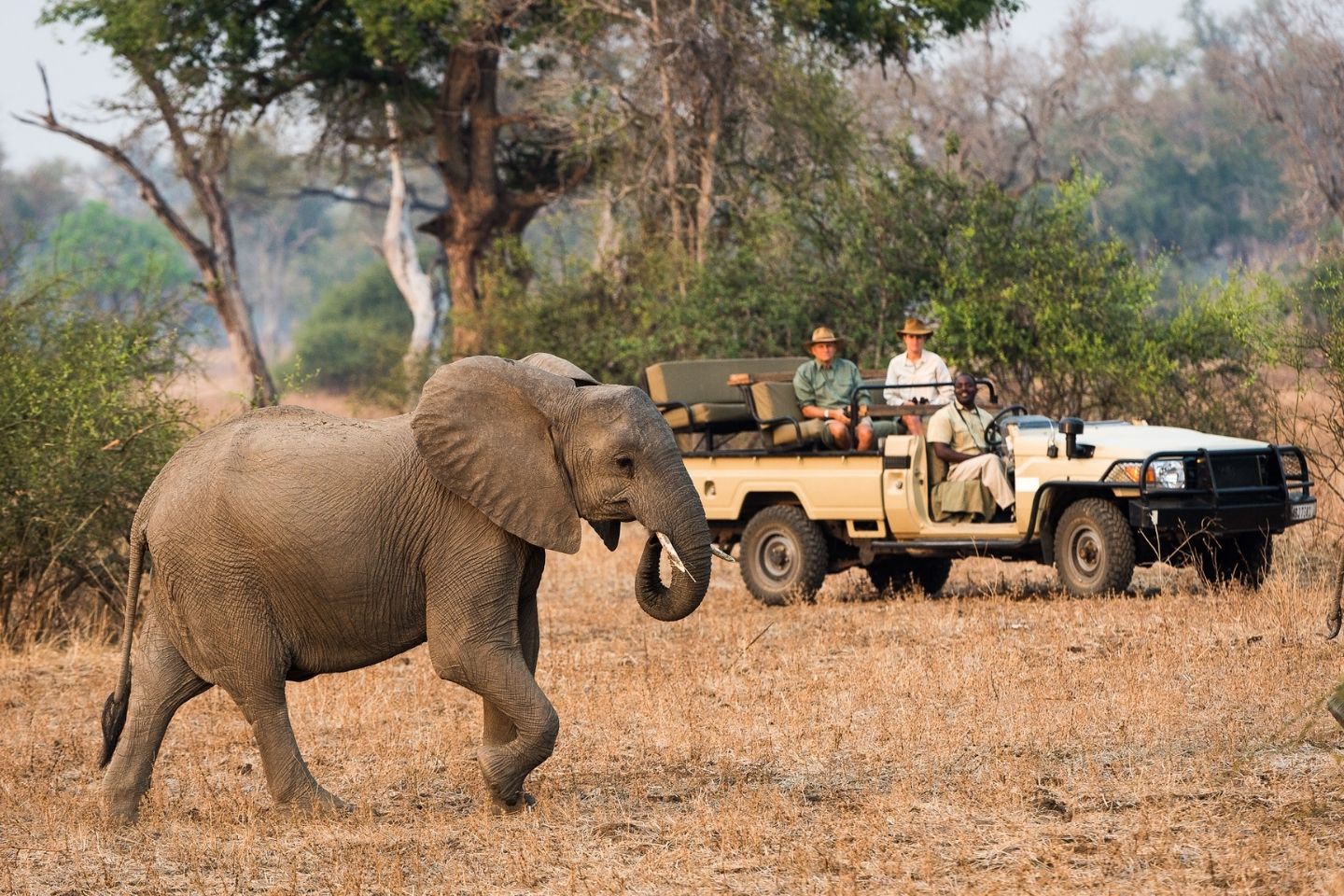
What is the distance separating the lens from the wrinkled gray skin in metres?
7.46

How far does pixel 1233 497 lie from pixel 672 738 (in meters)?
5.20

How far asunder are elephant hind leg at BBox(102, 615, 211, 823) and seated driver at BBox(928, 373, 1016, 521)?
6926 mm

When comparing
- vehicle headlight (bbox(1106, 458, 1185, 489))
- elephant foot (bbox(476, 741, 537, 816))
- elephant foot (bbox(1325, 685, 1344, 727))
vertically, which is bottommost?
elephant foot (bbox(476, 741, 537, 816))

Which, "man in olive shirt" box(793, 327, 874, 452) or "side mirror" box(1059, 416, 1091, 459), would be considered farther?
"man in olive shirt" box(793, 327, 874, 452)

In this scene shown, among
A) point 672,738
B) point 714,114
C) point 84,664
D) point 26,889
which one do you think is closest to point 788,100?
point 714,114

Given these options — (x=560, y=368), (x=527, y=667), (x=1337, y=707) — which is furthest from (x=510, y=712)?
(x=1337, y=707)

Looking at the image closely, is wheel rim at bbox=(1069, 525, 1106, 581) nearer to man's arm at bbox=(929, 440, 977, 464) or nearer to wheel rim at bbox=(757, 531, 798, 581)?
man's arm at bbox=(929, 440, 977, 464)

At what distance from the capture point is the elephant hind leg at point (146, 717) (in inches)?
312

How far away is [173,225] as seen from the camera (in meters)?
31.6

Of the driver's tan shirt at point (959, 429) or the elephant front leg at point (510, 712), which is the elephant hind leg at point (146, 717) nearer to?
the elephant front leg at point (510, 712)

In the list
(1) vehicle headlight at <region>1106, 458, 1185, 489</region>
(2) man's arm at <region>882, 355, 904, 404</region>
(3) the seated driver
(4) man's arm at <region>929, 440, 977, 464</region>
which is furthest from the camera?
(2) man's arm at <region>882, 355, 904, 404</region>

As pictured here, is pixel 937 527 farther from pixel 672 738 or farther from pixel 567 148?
pixel 567 148

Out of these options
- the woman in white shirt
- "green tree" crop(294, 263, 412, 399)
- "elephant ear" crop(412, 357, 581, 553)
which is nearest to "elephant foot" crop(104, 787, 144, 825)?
"elephant ear" crop(412, 357, 581, 553)

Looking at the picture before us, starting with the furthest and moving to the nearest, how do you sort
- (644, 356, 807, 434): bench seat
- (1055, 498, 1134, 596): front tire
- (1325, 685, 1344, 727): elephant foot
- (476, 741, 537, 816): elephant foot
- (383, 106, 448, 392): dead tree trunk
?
(383, 106, 448, 392): dead tree trunk
(644, 356, 807, 434): bench seat
(1055, 498, 1134, 596): front tire
(476, 741, 537, 816): elephant foot
(1325, 685, 1344, 727): elephant foot
